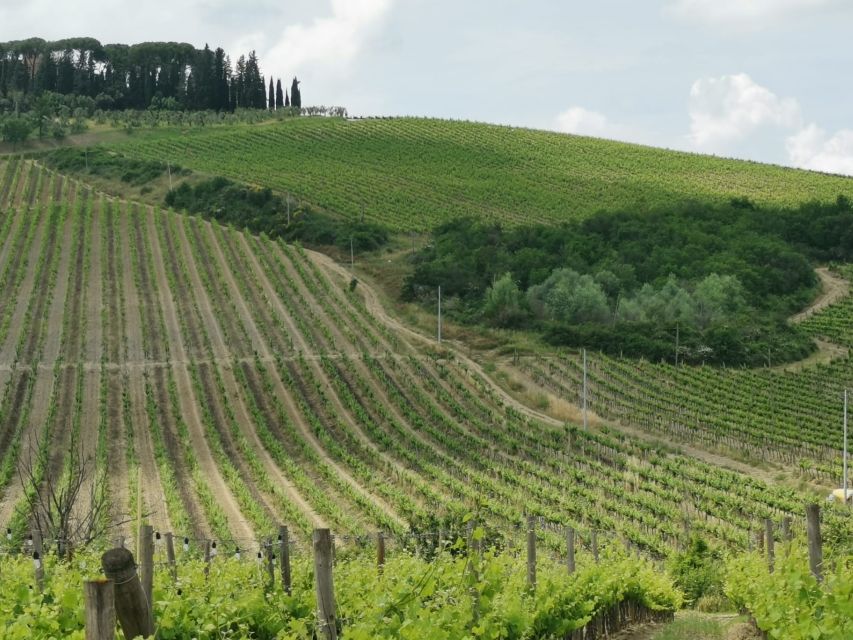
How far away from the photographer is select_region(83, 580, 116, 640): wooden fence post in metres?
6.46

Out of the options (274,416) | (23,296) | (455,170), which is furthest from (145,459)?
(455,170)

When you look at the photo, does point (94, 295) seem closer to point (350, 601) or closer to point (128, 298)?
point (128, 298)

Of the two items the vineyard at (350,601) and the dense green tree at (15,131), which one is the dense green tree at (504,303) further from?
the dense green tree at (15,131)

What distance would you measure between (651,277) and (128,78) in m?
101

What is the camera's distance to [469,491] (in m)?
35.7

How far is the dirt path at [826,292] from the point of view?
7300cm

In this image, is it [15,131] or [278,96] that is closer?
[15,131]

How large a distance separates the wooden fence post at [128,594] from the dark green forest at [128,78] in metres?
143

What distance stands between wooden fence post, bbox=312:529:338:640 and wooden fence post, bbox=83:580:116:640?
2.28m

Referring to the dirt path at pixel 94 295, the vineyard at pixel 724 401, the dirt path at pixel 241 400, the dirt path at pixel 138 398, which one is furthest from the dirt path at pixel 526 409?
the dirt path at pixel 94 295

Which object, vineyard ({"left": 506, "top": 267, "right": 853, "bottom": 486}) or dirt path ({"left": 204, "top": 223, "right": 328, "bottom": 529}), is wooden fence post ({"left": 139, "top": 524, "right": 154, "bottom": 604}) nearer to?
dirt path ({"left": 204, "top": 223, "right": 328, "bottom": 529})

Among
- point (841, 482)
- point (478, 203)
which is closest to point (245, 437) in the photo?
point (841, 482)

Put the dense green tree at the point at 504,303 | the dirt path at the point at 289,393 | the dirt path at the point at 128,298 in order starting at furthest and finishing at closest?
the dense green tree at the point at 504,303, the dirt path at the point at 128,298, the dirt path at the point at 289,393

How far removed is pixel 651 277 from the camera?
7838 centimetres
